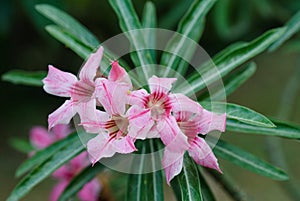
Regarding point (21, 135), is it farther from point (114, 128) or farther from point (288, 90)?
point (114, 128)

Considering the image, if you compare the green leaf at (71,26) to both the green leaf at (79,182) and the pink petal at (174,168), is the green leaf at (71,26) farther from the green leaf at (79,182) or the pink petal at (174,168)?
the pink petal at (174,168)

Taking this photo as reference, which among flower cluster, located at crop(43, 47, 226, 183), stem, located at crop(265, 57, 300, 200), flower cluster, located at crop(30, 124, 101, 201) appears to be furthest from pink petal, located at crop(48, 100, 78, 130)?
stem, located at crop(265, 57, 300, 200)

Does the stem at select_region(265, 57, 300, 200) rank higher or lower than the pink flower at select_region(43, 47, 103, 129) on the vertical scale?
lower

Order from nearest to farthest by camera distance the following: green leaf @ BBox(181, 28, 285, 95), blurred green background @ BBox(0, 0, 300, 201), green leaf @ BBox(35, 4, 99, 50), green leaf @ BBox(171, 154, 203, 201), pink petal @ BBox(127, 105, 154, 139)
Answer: pink petal @ BBox(127, 105, 154, 139) → green leaf @ BBox(171, 154, 203, 201) → green leaf @ BBox(181, 28, 285, 95) → green leaf @ BBox(35, 4, 99, 50) → blurred green background @ BBox(0, 0, 300, 201)

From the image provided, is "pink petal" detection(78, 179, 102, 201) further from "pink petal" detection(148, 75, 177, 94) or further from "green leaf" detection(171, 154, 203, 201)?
"pink petal" detection(148, 75, 177, 94)

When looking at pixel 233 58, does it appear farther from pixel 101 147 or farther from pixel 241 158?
pixel 101 147

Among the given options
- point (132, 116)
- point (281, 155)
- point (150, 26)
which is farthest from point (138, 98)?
point (281, 155)
